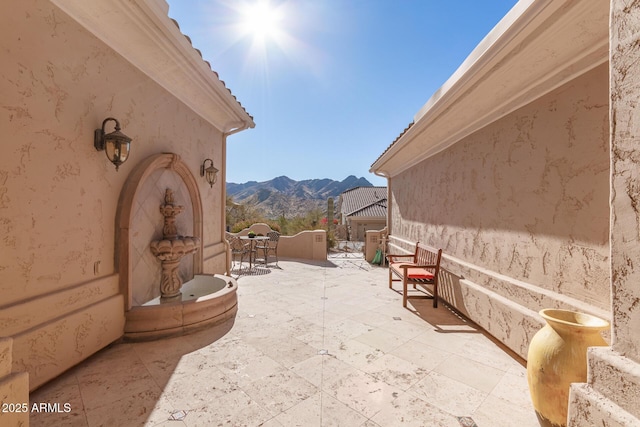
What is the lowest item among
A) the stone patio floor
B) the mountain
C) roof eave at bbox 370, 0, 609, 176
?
the stone patio floor

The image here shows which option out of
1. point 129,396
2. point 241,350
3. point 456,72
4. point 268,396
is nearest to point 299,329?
point 241,350

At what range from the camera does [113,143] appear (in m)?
3.01

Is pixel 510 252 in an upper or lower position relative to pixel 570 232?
lower

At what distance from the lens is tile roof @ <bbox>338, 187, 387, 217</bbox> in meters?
23.1

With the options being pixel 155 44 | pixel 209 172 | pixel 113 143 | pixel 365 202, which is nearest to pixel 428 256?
pixel 209 172

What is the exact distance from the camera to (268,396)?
2.32 meters

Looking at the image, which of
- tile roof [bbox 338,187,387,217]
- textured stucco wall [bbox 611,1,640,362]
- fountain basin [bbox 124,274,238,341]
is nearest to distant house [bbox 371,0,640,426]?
textured stucco wall [bbox 611,1,640,362]

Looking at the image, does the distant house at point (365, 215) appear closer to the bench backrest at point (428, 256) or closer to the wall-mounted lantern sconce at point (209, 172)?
the bench backrest at point (428, 256)

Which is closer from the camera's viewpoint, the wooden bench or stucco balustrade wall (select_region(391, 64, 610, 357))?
stucco balustrade wall (select_region(391, 64, 610, 357))

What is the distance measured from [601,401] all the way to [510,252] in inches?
94.0

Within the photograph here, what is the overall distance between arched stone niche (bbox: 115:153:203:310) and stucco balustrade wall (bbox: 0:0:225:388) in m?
0.11

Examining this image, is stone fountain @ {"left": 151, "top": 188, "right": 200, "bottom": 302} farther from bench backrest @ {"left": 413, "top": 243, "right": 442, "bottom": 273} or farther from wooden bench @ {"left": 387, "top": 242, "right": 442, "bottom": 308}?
bench backrest @ {"left": 413, "top": 243, "right": 442, "bottom": 273}

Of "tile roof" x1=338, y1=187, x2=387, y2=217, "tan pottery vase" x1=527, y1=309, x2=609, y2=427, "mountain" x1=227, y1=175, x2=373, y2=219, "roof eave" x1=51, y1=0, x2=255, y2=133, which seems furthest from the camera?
"mountain" x1=227, y1=175, x2=373, y2=219

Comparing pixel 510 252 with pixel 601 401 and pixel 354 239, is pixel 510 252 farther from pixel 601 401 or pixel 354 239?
pixel 354 239
